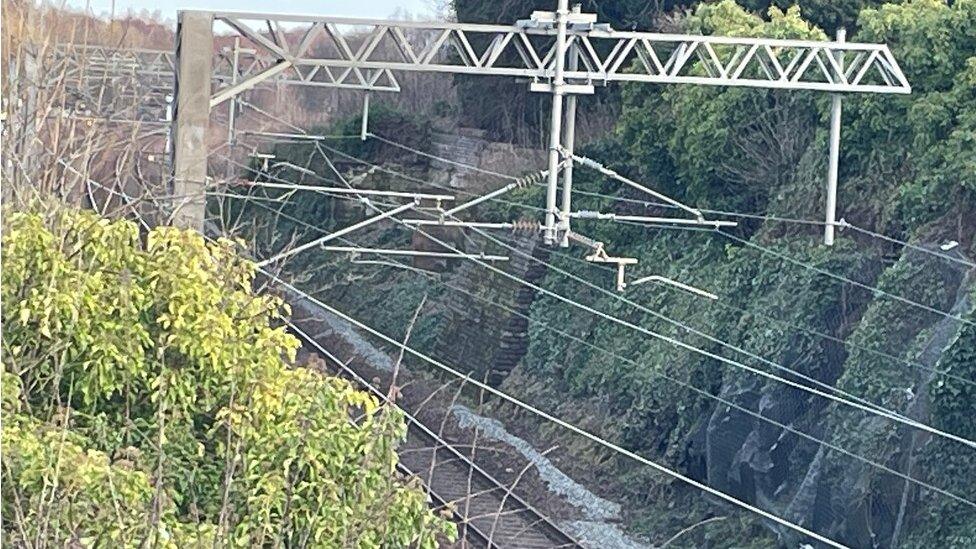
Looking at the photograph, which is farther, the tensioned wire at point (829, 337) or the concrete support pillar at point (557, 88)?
the tensioned wire at point (829, 337)

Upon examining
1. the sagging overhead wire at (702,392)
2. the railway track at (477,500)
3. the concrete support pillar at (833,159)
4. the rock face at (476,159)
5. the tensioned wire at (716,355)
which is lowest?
the railway track at (477,500)

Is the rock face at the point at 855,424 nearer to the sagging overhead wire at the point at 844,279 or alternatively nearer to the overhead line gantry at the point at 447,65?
the sagging overhead wire at the point at 844,279

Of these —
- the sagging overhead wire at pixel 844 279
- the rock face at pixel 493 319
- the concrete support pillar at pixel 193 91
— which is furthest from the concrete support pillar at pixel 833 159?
the rock face at pixel 493 319

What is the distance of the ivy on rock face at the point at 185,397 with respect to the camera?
7.53 m

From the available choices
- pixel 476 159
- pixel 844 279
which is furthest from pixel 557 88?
pixel 476 159

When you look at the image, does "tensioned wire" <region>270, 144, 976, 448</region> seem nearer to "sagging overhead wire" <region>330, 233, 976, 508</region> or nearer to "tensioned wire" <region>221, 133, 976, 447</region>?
"tensioned wire" <region>221, 133, 976, 447</region>

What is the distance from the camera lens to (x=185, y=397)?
7945mm

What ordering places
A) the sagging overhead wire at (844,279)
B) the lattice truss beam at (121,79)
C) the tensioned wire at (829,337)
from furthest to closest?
the sagging overhead wire at (844,279), the tensioned wire at (829,337), the lattice truss beam at (121,79)

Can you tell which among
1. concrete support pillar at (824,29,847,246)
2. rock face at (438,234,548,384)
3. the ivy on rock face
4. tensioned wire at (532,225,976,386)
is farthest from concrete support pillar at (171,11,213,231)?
rock face at (438,234,548,384)

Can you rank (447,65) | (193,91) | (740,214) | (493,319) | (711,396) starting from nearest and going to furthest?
1. (193,91)
2. (447,65)
3. (740,214)
4. (711,396)
5. (493,319)

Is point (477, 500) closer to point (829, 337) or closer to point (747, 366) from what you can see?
point (747, 366)

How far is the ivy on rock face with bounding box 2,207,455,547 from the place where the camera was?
A: 24.7ft

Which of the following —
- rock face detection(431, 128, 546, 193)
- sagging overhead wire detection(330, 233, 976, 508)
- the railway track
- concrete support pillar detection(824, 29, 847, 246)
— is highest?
concrete support pillar detection(824, 29, 847, 246)

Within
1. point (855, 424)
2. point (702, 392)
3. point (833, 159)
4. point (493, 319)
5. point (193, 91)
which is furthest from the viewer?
point (493, 319)
